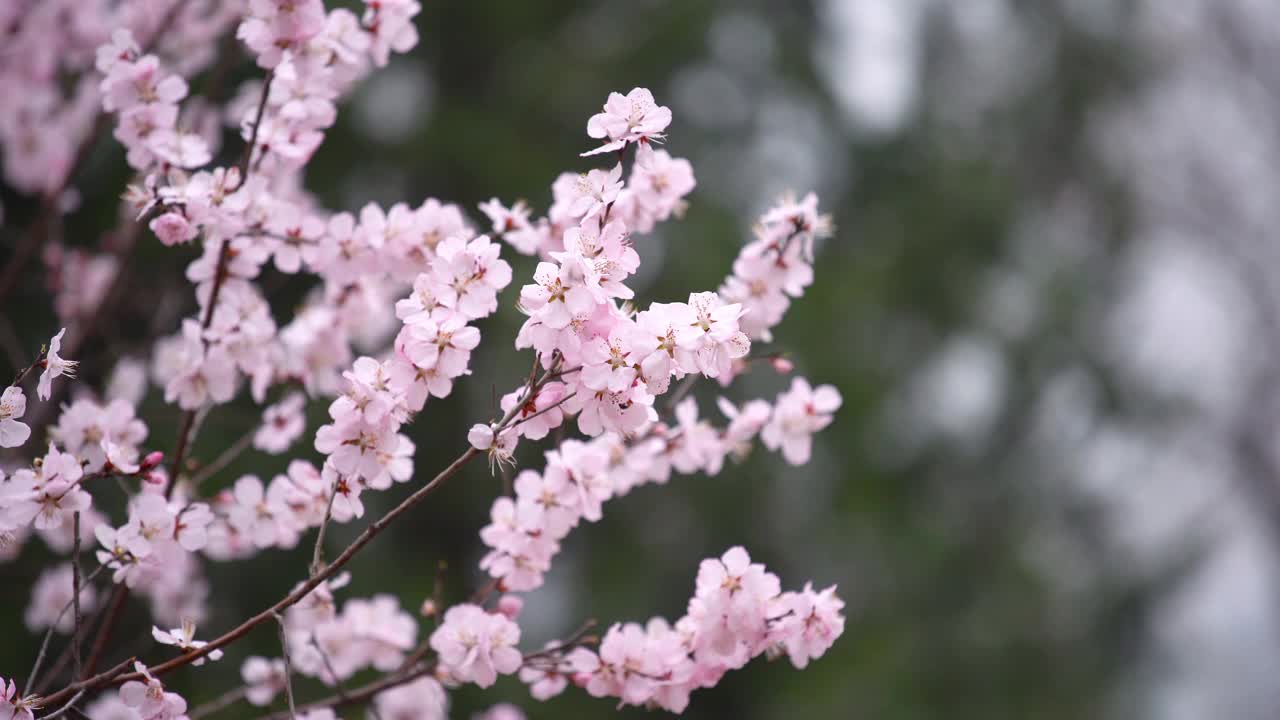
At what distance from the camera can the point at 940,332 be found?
21.8 ft

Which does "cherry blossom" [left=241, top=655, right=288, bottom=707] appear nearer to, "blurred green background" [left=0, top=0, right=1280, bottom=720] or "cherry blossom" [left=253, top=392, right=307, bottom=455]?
"cherry blossom" [left=253, top=392, right=307, bottom=455]

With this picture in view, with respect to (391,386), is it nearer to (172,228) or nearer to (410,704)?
(172,228)

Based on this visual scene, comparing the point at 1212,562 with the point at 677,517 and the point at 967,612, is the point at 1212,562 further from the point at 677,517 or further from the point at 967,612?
the point at 677,517

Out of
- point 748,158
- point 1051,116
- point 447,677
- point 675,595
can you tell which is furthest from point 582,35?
point 447,677

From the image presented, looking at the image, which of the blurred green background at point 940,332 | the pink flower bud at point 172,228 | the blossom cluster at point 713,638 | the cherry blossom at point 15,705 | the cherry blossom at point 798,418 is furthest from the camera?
the blurred green background at point 940,332

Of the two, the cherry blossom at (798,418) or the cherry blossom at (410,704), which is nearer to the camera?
the cherry blossom at (798,418)

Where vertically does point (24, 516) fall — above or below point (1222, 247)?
below

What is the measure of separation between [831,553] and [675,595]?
910 millimetres

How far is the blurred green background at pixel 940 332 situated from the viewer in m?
5.50

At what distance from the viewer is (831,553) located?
596cm

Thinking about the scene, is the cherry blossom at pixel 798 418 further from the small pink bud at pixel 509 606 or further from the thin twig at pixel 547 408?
the thin twig at pixel 547 408

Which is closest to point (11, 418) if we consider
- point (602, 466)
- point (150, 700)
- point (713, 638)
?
point (150, 700)

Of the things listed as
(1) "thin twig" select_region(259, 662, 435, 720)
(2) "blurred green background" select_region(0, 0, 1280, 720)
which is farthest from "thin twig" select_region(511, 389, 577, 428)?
(2) "blurred green background" select_region(0, 0, 1280, 720)

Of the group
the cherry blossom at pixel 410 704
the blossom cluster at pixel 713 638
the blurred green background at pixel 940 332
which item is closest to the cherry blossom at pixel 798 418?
the blossom cluster at pixel 713 638
